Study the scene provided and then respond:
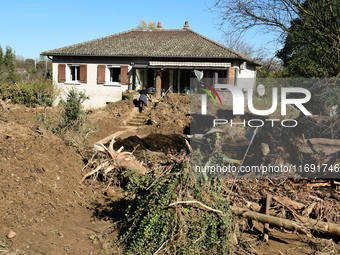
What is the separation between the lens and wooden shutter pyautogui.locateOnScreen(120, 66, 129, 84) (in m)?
28.8

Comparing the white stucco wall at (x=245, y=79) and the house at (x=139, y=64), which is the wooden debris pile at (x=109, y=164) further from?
the white stucco wall at (x=245, y=79)

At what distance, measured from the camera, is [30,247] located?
655 cm

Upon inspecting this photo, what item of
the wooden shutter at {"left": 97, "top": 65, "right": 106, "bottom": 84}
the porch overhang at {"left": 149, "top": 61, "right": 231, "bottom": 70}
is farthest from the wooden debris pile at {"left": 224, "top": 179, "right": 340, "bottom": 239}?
the wooden shutter at {"left": 97, "top": 65, "right": 106, "bottom": 84}

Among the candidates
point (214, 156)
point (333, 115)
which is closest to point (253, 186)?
point (214, 156)

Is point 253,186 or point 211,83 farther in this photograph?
point 211,83

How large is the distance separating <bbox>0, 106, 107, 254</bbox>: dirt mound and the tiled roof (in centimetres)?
1854

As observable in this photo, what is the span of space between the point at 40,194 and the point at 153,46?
2276 centimetres

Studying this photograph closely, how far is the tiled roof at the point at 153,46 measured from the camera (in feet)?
91.5

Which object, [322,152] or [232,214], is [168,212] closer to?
[232,214]

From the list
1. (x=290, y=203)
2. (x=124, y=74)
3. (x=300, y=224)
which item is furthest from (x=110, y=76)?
(x=300, y=224)

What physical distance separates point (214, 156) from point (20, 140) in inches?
176

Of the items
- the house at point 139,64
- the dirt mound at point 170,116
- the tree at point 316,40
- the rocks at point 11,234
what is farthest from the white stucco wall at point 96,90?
the rocks at point 11,234

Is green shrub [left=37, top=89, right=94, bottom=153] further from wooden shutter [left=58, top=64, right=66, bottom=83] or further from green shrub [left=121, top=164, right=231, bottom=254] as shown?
wooden shutter [left=58, top=64, right=66, bottom=83]

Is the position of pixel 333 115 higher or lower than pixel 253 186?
higher
